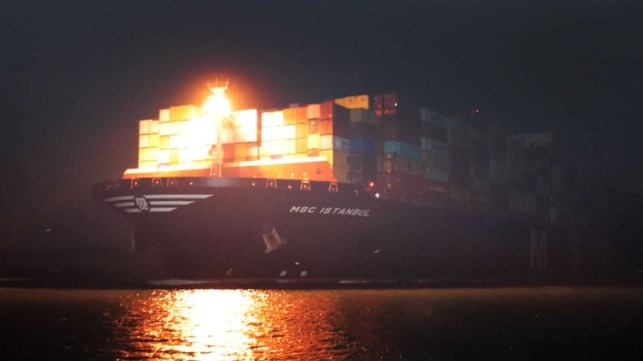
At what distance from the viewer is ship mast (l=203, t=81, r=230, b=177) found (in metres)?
40.5

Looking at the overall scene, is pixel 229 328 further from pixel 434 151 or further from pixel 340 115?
pixel 434 151

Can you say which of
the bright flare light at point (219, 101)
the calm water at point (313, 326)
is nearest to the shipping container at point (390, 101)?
the bright flare light at point (219, 101)

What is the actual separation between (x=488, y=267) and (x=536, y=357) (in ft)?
134

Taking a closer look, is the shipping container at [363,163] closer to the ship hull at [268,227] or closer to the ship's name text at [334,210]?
the ship hull at [268,227]

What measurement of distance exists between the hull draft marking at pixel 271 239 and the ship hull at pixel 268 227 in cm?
5

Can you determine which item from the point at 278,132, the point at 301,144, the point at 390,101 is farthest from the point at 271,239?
the point at 390,101

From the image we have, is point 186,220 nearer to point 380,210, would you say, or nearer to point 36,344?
point 380,210

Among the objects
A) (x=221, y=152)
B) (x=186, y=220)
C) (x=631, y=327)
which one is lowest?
(x=631, y=327)

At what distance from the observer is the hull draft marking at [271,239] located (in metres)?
37.7

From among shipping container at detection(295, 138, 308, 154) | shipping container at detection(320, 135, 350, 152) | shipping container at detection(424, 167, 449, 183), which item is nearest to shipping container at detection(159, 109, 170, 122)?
shipping container at detection(295, 138, 308, 154)

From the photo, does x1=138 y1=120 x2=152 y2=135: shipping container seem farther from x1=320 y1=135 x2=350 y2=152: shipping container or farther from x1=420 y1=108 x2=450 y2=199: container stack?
x1=420 y1=108 x2=450 y2=199: container stack

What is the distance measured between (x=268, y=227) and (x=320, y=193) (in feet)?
11.5

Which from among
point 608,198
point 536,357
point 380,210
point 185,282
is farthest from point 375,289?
point 608,198

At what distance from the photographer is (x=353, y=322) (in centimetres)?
1931
